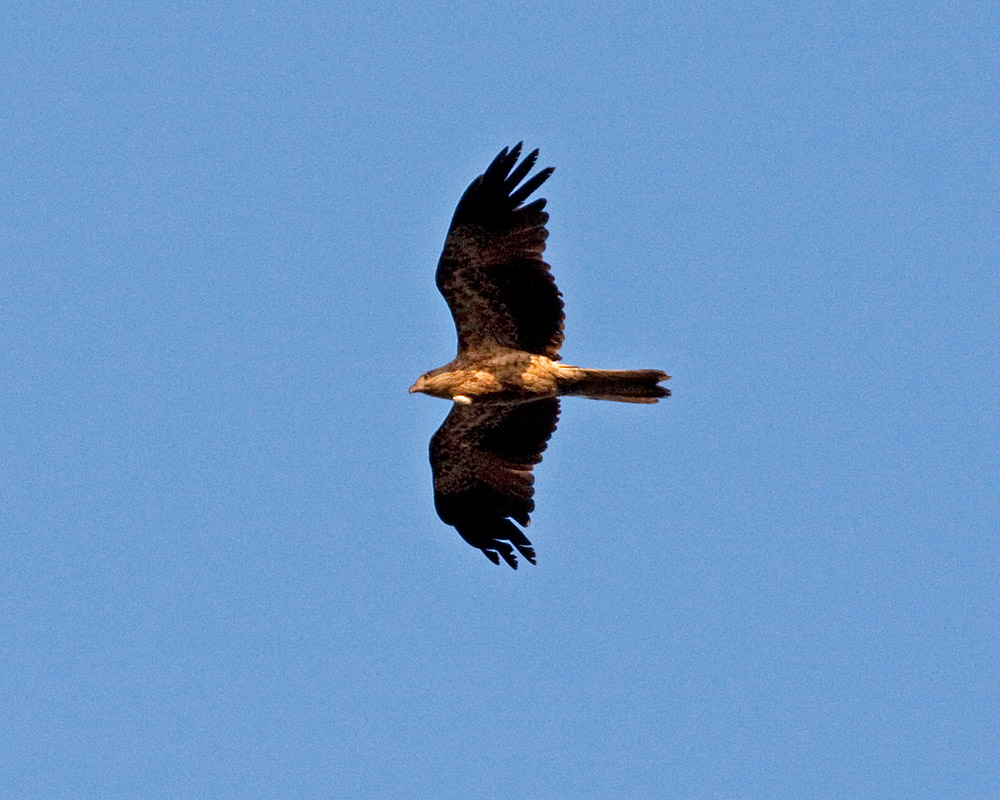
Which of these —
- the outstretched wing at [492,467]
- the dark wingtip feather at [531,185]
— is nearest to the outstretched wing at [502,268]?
the dark wingtip feather at [531,185]

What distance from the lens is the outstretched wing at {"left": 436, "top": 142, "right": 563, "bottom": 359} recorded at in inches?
631

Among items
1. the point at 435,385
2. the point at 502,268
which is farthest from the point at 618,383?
the point at 435,385

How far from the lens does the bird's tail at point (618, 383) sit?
16.1m

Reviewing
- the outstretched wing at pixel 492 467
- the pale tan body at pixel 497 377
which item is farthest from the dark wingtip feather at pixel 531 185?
the outstretched wing at pixel 492 467

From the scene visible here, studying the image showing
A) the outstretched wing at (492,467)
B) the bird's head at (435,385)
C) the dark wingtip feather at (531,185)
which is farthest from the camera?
the outstretched wing at (492,467)

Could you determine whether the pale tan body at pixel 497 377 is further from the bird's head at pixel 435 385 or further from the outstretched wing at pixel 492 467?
the outstretched wing at pixel 492 467

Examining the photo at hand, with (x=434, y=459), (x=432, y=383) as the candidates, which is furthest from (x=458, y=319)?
(x=434, y=459)

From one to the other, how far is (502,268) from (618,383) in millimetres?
1588

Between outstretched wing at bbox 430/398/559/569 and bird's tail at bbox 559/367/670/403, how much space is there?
100cm

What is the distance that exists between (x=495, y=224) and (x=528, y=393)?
68.3 inches

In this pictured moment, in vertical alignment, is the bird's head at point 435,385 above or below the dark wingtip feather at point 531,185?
below

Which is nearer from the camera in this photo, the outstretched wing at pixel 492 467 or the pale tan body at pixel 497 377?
Answer: the pale tan body at pixel 497 377

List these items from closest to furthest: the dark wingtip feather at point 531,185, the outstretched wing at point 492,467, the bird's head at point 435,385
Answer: the dark wingtip feather at point 531,185 → the bird's head at point 435,385 → the outstretched wing at point 492,467

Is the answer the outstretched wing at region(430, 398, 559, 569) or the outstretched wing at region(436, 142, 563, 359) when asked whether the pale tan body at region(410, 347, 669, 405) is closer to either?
the outstretched wing at region(436, 142, 563, 359)
